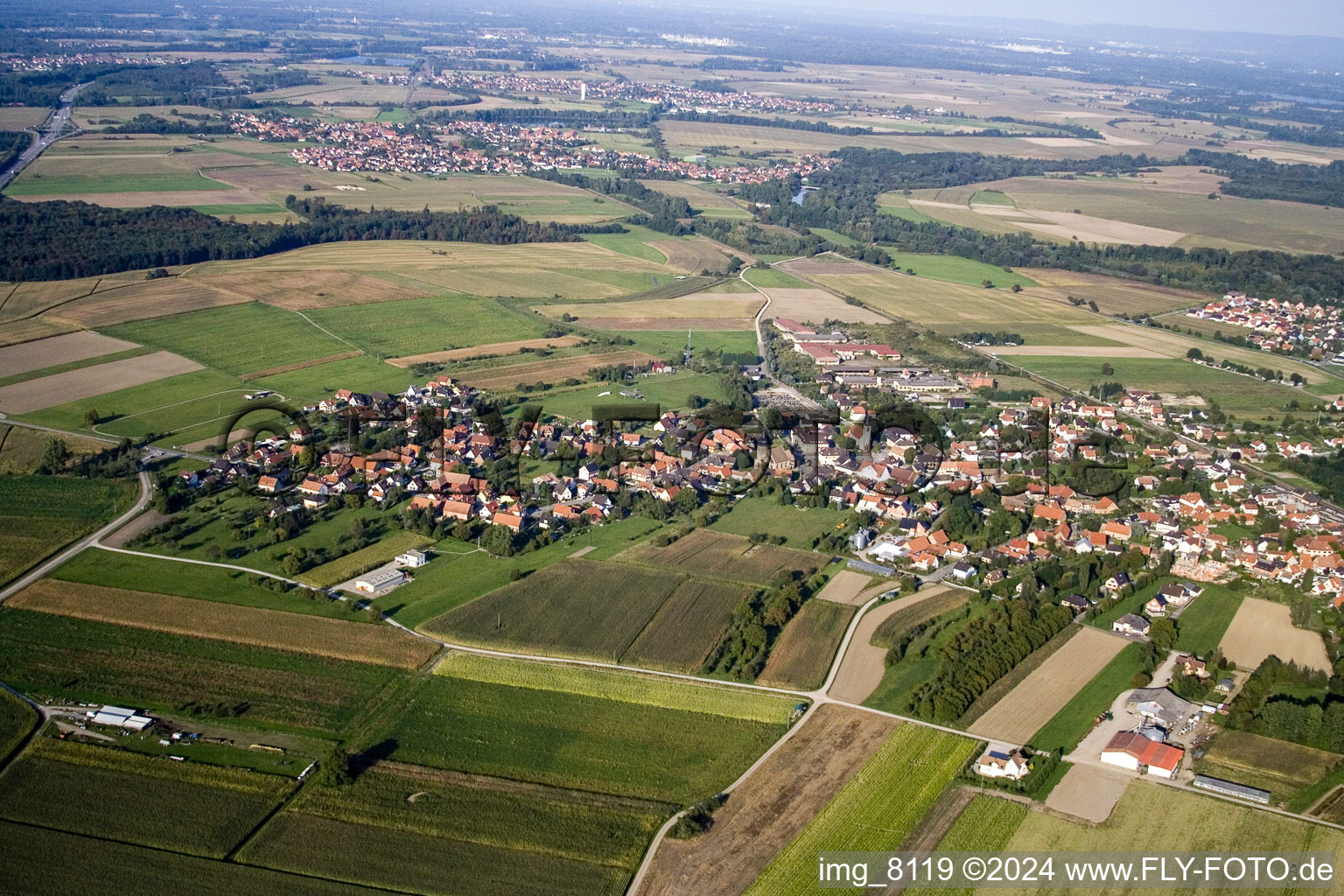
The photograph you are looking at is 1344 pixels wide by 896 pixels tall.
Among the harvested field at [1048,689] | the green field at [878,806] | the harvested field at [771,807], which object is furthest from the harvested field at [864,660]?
the harvested field at [1048,689]

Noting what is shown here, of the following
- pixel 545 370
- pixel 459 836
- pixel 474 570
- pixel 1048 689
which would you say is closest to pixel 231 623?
pixel 474 570

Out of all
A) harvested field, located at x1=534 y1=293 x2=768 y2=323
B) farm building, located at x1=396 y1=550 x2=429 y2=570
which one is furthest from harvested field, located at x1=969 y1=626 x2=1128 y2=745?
harvested field, located at x1=534 y1=293 x2=768 y2=323

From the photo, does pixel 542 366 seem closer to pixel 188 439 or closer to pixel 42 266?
pixel 188 439

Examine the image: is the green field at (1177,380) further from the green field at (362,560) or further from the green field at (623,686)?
the green field at (362,560)

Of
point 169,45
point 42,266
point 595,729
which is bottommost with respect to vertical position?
point 595,729

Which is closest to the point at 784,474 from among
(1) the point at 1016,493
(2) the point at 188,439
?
(1) the point at 1016,493
